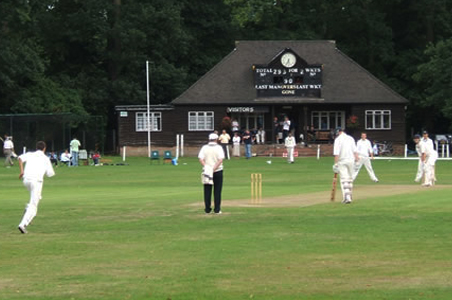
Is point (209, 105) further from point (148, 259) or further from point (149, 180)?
point (148, 259)

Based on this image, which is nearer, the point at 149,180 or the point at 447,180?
the point at 447,180

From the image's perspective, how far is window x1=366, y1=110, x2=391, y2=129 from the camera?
7425 cm

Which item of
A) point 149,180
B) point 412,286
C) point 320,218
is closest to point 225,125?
point 149,180

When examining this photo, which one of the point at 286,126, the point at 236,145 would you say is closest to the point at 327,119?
the point at 286,126

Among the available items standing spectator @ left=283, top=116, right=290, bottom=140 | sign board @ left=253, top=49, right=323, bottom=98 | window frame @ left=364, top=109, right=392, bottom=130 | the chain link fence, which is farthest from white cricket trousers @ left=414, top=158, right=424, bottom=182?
window frame @ left=364, top=109, right=392, bottom=130

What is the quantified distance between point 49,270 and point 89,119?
57.0 m

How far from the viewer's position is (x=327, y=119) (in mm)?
76125

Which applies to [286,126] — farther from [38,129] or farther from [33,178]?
[33,178]

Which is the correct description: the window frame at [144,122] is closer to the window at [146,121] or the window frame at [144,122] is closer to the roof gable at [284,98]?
the window at [146,121]

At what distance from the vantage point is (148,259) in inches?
625

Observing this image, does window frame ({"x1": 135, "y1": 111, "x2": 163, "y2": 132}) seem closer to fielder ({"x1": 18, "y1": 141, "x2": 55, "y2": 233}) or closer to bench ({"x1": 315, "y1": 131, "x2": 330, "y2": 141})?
bench ({"x1": 315, "y1": 131, "x2": 330, "y2": 141})

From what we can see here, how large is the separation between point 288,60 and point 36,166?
53.8 meters

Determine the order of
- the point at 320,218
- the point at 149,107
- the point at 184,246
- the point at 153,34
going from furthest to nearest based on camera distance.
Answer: the point at 153,34 → the point at 149,107 → the point at 320,218 → the point at 184,246

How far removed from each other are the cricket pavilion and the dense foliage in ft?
14.2
